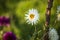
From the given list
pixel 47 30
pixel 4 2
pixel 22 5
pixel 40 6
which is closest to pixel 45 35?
pixel 47 30

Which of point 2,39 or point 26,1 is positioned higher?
Result: point 26,1

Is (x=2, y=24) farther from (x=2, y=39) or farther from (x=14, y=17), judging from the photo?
(x=14, y=17)

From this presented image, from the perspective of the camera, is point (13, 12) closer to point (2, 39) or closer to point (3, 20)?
point (3, 20)

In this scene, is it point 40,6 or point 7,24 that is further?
point 40,6

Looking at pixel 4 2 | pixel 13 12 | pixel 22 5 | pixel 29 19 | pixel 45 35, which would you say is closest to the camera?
pixel 45 35

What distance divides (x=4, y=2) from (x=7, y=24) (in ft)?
4.03

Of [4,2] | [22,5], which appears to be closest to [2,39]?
[22,5]

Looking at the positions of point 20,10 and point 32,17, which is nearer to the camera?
point 32,17

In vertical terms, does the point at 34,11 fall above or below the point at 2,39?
above

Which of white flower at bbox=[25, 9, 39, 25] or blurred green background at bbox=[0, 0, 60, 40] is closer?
white flower at bbox=[25, 9, 39, 25]

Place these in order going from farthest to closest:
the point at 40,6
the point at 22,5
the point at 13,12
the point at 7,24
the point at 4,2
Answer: the point at 4,2, the point at 13,12, the point at 22,5, the point at 40,6, the point at 7,24

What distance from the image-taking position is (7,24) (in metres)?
1.50

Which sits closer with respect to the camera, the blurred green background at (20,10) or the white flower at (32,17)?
the white flower at (32,17)

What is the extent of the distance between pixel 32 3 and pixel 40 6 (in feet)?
0.37
